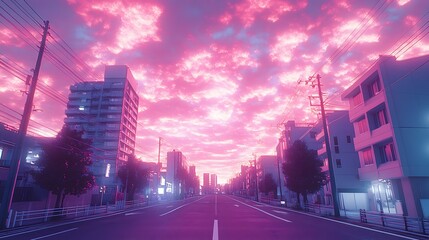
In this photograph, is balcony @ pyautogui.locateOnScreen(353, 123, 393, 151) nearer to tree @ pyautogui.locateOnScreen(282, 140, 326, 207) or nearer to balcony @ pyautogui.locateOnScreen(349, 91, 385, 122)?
balcony @ pyautogui.locateOnScreen(349, 91, 385, 122)

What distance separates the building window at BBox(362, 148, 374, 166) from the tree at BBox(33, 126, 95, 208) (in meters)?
30.4

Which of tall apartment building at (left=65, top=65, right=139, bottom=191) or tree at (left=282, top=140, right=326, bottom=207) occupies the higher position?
tall apartment building at (left=65, top=65, right=139, bottom=191)

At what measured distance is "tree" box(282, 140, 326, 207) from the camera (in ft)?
112

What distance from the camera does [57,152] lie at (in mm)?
24203

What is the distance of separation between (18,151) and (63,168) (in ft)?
27.5

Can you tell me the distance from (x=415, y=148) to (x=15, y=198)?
36702mm

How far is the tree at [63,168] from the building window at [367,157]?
1198 inches

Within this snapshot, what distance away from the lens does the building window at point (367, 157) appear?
27.9m

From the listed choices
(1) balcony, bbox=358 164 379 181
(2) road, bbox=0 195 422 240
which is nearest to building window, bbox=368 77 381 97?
(1) balcony, bbox=358 164 379 181

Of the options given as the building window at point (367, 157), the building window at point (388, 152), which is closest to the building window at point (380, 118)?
the building window at point (388, 152)

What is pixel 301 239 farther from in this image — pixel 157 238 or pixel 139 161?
pixel 139 161

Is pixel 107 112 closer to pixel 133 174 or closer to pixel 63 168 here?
pixel 133 174

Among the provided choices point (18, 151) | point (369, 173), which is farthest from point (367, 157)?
point (18, 151)

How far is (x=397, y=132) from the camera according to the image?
22.8 metres
